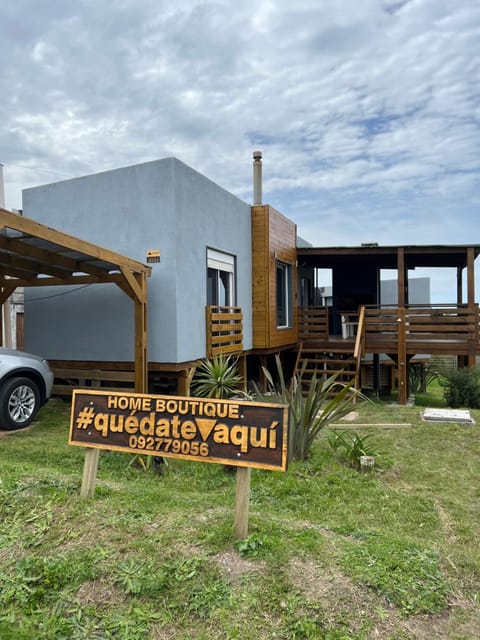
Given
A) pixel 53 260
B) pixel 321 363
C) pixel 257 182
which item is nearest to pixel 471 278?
pixel 321 363

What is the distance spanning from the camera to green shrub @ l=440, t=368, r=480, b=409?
397 inches

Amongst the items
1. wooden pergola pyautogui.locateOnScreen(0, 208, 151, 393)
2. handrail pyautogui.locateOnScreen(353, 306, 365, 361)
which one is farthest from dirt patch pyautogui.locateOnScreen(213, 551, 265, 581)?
handrail pyautogui.locateOnScreen(353, 306, 365, 361)

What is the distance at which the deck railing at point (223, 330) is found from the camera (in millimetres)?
8594

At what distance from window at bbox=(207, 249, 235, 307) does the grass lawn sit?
5073 millimetres

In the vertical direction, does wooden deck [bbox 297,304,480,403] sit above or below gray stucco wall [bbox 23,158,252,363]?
below

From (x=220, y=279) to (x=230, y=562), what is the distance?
7.08 m

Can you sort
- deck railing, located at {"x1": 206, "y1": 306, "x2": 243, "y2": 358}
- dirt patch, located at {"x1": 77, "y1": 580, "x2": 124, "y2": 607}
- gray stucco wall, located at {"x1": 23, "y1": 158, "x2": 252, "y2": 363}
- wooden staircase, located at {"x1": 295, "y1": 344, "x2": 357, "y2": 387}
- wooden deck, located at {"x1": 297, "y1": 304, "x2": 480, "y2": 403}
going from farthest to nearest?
wooden staircase, located at {"x1": 295, "y1": 344, "x2": 357, "y2": 387} < wooden deck, located at {"x1": 297, "y1": 304, "x2": 480, "y2": 403} < deck railing, located at {"x1": 206, "y1": 306, "x2": 243, "y2": 358} < gray stucco wall, located at {"x1": 23, "y1": 158, "x2": 252, "y2": 363} < dirt patch, located at {"x1": 77, "y1": 580, "x2": 124, "y2": 607}

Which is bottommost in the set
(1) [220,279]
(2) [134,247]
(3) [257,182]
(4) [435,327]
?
(4) [435,327]

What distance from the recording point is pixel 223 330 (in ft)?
29.8

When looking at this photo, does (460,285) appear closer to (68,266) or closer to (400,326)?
(400,326)

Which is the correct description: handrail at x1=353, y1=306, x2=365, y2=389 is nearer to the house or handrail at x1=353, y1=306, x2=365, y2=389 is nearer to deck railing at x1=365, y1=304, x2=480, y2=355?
the house

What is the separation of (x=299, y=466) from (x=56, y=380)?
5852 mm

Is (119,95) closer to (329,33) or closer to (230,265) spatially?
(230,265)

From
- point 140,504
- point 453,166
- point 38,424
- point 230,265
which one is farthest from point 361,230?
point 140,504
